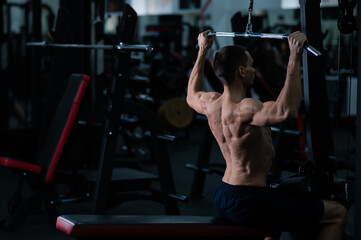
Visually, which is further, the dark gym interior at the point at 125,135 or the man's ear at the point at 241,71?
the dark gym interior at the point at 125,135

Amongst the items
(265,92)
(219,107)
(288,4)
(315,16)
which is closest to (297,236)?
(219,107)

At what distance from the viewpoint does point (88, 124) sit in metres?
5.05

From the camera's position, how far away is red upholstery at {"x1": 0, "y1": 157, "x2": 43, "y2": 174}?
13.0 feet

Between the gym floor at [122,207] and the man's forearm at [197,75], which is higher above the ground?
the man's forearm at [197,75]

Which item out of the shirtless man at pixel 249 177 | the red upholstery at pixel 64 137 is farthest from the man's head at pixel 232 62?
the red upholstery at pixel 64 137

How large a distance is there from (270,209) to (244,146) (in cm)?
29

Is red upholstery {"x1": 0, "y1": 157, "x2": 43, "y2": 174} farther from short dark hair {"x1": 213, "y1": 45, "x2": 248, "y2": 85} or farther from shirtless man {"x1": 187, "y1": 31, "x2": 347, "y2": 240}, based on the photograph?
short dark hair {"x1": 213, "y1": 45, "x2": 248, "y2": 85}

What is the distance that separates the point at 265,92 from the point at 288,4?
2587 millimetres

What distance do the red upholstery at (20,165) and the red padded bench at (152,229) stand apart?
1.47 meters

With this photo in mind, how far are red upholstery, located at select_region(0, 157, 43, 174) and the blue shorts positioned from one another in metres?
1.91

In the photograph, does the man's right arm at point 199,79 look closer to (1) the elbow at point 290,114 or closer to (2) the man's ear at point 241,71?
(2) the man's ear at point 241,71

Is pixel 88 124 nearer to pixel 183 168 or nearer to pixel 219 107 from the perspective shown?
pixel 183 168

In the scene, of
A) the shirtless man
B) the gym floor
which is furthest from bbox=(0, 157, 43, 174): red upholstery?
the shirtless man

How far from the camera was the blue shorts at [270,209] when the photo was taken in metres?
2.53
